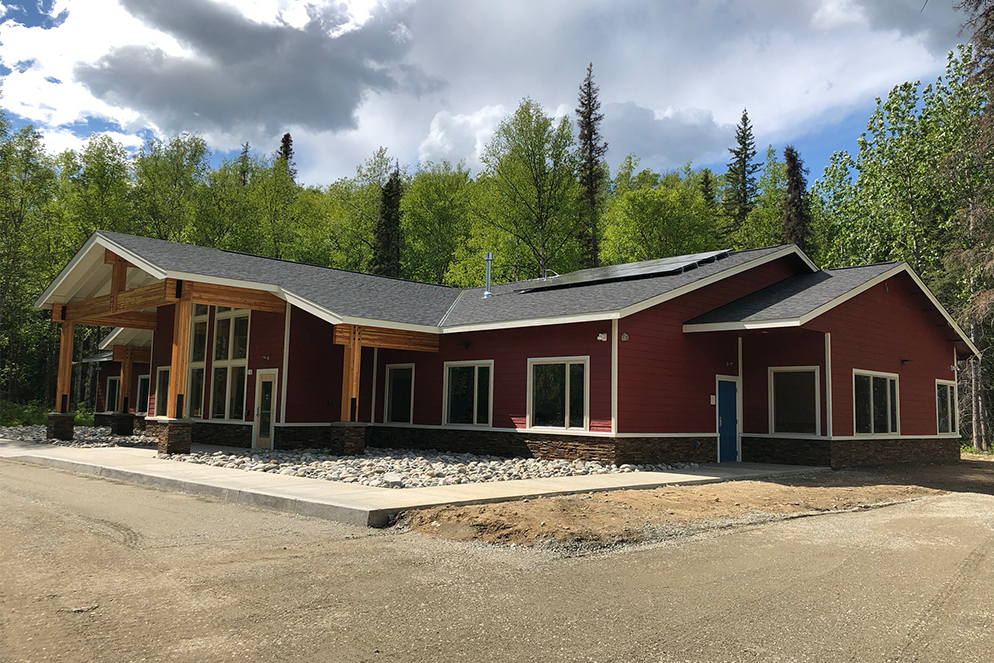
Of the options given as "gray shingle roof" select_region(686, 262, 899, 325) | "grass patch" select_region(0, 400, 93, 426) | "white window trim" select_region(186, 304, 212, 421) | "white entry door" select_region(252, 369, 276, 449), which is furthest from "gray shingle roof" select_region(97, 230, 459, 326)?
"grass patch" select_region(0, 400, 93, 426)

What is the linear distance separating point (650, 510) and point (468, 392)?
8263mm

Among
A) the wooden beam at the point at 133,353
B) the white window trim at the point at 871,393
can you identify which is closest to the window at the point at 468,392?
the white window trim at the point at 871,393

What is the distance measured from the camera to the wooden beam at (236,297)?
1504 centimetres

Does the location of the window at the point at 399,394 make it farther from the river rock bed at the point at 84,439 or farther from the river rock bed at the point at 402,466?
the river rock bed at the point at 84,439

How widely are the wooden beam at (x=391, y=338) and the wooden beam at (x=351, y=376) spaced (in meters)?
0.11

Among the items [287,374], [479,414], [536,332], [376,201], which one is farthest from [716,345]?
[376,201]

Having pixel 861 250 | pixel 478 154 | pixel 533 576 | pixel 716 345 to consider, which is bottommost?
pixel 533 576

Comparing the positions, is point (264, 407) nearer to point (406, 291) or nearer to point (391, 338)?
point (391, 338)

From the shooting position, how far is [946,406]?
Answer: 20.2 metres

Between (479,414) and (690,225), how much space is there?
20.2 meters

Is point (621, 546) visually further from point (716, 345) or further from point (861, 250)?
point (861, 250)

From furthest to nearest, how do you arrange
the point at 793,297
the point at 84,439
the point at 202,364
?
the point at 84,439
the point at 202,364
the point at 793,297

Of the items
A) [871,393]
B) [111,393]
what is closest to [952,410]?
[871,393]

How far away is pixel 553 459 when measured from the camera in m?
14.6
